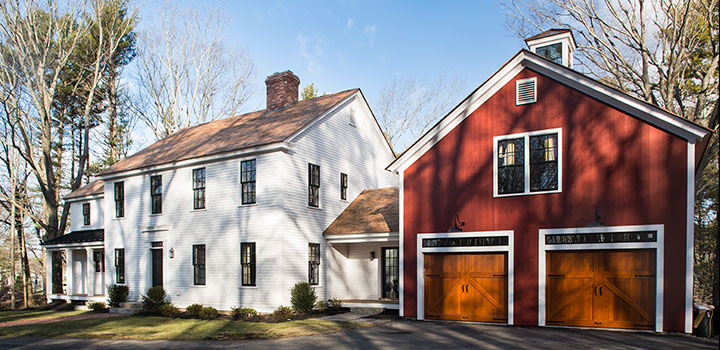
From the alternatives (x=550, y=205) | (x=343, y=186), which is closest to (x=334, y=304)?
(x=343, y=186)

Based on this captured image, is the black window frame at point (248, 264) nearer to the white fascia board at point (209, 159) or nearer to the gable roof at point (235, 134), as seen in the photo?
the white fascia board at point (209, 159)

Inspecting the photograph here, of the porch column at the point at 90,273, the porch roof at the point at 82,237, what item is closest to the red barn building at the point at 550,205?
the porch roof at the point at 82,237

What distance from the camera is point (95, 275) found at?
81.8 ft

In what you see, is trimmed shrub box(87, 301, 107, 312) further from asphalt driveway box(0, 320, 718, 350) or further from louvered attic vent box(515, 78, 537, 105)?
louvered attic vent box(515, 78, 537, 105)

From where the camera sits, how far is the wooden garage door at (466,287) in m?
14.2

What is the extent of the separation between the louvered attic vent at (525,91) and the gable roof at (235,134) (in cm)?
754

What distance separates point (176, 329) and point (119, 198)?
405 inches

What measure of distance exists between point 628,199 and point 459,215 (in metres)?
4.39

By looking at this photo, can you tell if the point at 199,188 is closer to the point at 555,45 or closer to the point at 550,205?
the point at 550,205

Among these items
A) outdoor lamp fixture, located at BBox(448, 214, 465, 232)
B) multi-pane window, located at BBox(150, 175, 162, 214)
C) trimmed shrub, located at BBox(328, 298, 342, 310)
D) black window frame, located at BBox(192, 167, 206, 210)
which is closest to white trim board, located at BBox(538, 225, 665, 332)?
outdoor lamp fixture, located at BBox(448, 214, 465, 232)

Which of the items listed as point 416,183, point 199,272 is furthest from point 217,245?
point 416,183

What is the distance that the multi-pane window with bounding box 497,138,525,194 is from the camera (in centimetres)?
1410

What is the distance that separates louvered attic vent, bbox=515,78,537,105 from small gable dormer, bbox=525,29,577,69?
6.58 feet

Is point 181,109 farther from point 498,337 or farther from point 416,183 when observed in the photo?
point 498,337
